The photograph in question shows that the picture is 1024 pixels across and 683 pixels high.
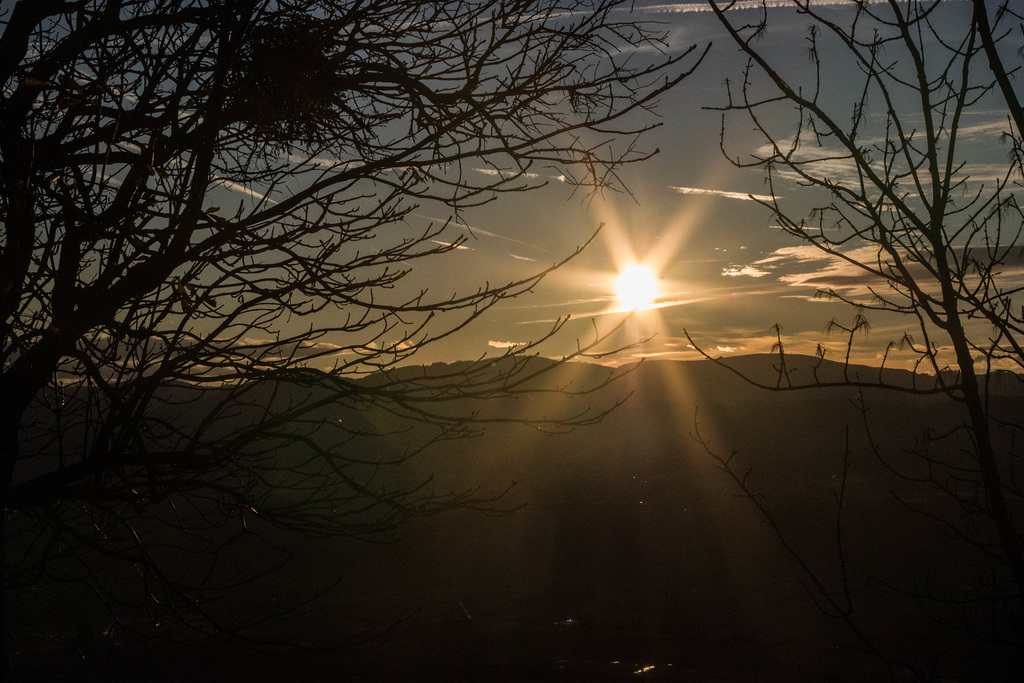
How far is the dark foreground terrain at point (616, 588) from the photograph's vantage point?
17297 mm

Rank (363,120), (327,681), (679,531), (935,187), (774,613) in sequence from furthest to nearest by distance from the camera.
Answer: (679,531) → (774,613) → (327,681) → (363,120) → (935,187)

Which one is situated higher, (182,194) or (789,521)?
(789,521)

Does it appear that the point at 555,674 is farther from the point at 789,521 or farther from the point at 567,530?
the point at 789,521

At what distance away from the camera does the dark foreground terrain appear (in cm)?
1730

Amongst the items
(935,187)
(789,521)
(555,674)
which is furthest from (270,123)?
(789,521)

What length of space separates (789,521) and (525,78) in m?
28.3

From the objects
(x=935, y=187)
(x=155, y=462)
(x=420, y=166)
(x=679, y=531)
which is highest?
(x=679, y=531)

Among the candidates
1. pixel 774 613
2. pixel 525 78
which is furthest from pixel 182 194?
pixel 774 613

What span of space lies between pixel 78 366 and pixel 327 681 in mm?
16026

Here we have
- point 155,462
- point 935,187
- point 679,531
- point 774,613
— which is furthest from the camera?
point 679,531

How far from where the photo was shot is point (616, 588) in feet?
80.3

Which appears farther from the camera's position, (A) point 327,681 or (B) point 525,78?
(A) point 327,681

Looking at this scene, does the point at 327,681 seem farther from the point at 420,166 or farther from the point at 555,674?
the point at 420,166

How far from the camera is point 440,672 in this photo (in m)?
17.3
